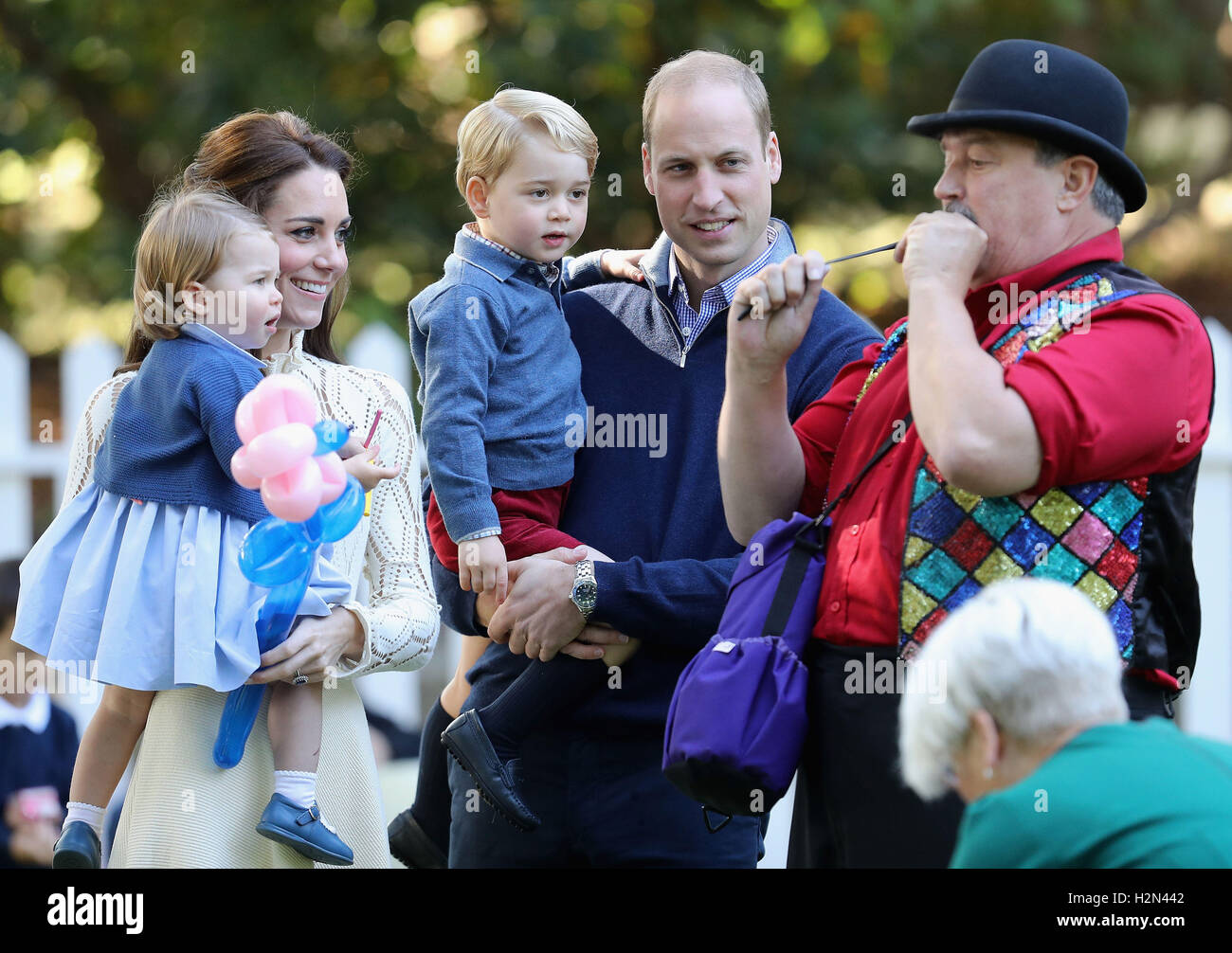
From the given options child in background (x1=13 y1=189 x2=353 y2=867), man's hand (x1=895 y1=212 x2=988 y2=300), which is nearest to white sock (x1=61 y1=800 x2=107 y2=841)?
child in background (x1=13 y1=189 x2=353 y2=867)

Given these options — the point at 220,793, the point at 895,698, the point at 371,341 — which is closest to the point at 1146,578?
the point at 895,698

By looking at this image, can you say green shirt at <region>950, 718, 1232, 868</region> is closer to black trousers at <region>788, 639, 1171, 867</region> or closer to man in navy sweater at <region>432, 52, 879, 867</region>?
black trousers at <region>788, 639, 1171, 867</region>

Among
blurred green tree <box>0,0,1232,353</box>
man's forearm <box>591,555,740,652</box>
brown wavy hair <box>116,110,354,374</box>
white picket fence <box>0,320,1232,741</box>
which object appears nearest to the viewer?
man's forearm <box>591,555,740,652</box>

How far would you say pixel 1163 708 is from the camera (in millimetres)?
2436

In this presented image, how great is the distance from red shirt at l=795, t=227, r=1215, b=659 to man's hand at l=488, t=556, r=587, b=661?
0.53 meters

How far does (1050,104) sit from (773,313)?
545mm

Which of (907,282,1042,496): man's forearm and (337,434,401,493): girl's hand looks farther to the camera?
(337,434,401,493): girl's hand

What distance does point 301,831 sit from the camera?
8.87 ft

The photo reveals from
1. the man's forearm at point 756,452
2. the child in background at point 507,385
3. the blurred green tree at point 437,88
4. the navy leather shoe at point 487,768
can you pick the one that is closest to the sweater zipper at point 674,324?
the child in background at point 507,385

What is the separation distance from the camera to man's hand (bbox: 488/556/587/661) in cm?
286

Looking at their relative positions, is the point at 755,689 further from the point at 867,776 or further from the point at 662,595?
the point at 662,595

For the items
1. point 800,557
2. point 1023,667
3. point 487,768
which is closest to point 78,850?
point 487,768

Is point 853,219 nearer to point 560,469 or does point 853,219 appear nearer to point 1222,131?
point 1222,131

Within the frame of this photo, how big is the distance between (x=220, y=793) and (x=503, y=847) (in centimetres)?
57
